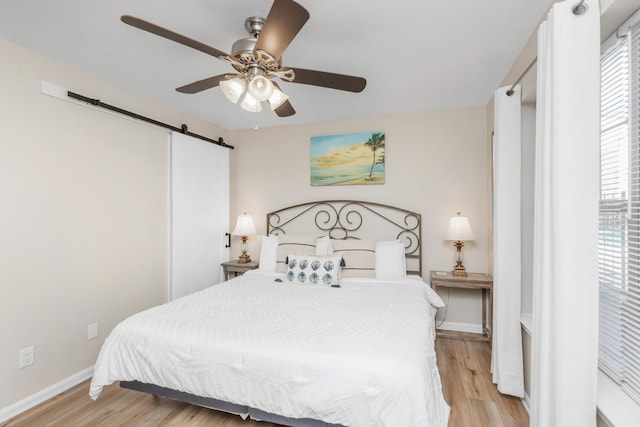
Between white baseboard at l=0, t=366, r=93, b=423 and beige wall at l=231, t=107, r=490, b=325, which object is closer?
white baseboard at l=0, t=366, r=93, b=423

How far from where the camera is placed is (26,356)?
2152 mm

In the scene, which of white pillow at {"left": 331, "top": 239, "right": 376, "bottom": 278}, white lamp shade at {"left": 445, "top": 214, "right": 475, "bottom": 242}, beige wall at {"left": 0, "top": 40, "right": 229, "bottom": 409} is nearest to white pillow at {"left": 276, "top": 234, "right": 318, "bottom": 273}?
white pillow at {"left": 331, "top": 239, "right": 376, "bottom": 278}

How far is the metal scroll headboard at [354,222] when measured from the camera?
3557 millimetres

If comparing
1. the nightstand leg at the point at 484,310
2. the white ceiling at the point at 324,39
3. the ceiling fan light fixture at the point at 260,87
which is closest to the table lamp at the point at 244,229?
the white ceiling at the point at 324,39

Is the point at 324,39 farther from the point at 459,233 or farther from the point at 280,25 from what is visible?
the point at 459,233

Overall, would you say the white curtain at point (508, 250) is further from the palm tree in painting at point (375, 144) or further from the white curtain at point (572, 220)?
the palm tree in painting at point (375, 144)

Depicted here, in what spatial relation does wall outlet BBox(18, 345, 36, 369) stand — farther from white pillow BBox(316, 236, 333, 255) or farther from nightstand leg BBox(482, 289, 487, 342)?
nightstand leg BBox(482, 289, 487, 342)

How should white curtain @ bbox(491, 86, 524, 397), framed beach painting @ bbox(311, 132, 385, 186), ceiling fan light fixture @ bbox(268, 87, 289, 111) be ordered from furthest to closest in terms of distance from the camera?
framed beach painting @ bbox(311, 132, 385, 186) → white curtain @ bbox(491, 86, 524, 397) → ceiling fan light fixture @ bbox(268, 87, 289, 111)

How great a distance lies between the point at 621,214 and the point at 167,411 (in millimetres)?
2752

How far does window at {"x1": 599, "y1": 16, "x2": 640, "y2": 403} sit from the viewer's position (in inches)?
50.6

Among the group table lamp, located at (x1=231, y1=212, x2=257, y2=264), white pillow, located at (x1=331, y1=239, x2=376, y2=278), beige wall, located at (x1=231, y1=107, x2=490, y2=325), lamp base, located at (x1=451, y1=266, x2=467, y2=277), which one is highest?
beige wall, located at (x1=231, y1=107, x2=490, y2=325)

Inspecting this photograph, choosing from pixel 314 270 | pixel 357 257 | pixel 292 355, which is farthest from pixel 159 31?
pixel 357 257

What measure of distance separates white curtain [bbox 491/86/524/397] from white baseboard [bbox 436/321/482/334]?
3.74ft

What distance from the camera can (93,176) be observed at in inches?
103
